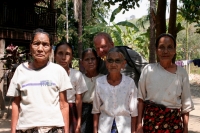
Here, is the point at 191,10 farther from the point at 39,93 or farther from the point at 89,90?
the point at 39,93

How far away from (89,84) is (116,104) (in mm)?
475

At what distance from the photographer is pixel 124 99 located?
105 inches

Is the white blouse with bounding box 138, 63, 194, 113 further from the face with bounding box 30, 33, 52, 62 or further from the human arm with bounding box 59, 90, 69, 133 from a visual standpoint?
the face with bounding box 30, 33, 52, 62

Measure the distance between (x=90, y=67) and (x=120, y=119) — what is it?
2.13 feet

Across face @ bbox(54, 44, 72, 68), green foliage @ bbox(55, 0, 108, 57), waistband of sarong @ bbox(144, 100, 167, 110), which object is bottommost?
waistband of sarong @ bbox(144, 100, 167, 110)

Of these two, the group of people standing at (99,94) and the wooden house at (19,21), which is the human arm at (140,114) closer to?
the group of people standing at (99,94)

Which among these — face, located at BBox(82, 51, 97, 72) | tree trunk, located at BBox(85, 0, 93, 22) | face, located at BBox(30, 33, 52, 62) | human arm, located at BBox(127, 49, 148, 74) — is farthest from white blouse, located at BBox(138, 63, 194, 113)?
tree trunk, located at BBox(85, 0, 93, 22)

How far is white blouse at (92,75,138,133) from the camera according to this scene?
263 cm

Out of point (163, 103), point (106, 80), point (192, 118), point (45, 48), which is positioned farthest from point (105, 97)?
point (192, 118)

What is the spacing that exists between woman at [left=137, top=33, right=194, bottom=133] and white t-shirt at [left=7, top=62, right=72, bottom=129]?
0.76 m

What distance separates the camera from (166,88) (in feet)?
8.48

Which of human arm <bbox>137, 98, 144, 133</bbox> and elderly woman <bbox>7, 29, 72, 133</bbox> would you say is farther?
human arm <bbox>137, 98, 144, 133</bbox>

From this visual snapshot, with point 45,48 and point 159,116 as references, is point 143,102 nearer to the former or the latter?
point 159,116

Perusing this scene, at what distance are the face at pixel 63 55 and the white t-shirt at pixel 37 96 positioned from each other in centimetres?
54
